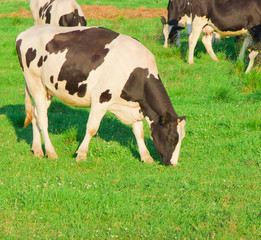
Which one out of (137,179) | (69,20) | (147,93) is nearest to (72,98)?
(147,93)

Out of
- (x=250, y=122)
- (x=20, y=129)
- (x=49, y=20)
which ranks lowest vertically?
(x=20, y=129)

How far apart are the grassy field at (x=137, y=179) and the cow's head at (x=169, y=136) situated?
0.21 m

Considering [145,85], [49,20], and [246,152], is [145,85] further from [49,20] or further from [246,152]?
[49,20]

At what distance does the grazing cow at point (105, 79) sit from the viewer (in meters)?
7.21

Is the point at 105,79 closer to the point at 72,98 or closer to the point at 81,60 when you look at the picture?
the point at 81,60

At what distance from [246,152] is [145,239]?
3.65 meters

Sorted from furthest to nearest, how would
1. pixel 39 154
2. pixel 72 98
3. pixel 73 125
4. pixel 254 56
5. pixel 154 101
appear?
pixel 254 56 < pixel 73 125 < pixel 39 154 < pixel 72 98 < pixel 154 101

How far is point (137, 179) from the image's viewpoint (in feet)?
21.8

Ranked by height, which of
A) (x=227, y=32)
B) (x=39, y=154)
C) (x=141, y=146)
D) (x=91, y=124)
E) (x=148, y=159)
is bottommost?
(x=39, y=154)

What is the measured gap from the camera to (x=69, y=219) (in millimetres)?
5426

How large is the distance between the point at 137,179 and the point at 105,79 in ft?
5.88

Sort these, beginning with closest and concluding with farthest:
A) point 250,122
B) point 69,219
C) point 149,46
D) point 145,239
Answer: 1. point 145,239
2. point 69,219
3. point 250,122
4. point 149,46

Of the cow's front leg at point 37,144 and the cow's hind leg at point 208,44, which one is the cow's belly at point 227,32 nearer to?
the cow's hind leg at point 208,44

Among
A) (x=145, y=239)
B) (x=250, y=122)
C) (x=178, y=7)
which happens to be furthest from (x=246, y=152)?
(x=178, y=7)
